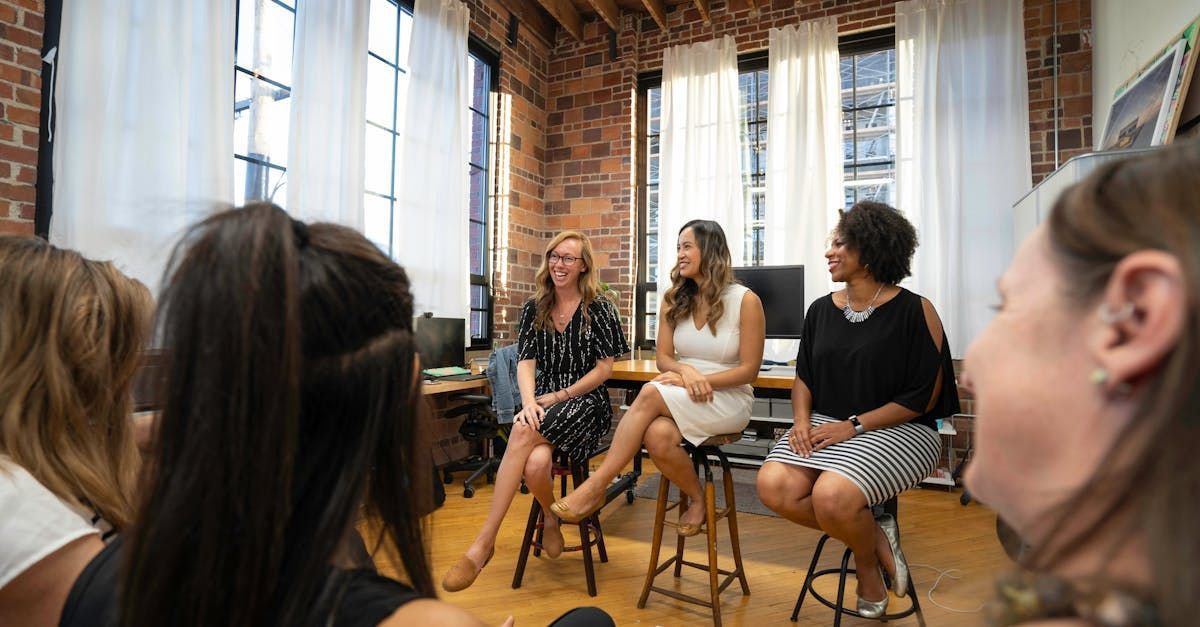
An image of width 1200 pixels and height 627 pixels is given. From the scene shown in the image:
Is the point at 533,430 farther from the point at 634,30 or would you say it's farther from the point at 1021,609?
the point at 634,30

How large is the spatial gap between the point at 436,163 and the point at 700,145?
6.86ft

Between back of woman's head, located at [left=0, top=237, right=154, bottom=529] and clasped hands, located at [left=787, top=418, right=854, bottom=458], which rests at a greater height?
back of woman's head, located at [left=0, top=237, right=154, bottom=529]

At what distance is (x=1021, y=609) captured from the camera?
36 cm

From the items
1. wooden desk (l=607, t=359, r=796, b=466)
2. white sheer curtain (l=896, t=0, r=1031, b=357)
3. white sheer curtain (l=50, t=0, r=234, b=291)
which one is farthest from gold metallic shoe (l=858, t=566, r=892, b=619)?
white sheer curtain (l=50, t=0, r=234, b=291)

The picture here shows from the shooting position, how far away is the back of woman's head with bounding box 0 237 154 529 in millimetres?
859

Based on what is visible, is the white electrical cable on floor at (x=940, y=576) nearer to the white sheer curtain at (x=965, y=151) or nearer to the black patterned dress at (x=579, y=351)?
the black patterned dress at (x=579, y=351)

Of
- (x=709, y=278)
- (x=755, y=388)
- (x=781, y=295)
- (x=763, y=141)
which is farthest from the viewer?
(x=763, y=141)

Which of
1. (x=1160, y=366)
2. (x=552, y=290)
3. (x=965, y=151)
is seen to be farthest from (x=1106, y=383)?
(x=965, y=151)

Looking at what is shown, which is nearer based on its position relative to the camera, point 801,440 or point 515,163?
point 801,440

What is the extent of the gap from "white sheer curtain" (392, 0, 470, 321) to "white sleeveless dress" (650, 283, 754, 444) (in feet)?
7.27

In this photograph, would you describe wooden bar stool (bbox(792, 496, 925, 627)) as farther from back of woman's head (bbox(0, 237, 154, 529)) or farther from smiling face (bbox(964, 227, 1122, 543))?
back of woman's head (bbox(0, 237, 154, 529))

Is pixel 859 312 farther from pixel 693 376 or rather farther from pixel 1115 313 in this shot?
pixel 1115 313

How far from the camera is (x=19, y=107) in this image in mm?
2383

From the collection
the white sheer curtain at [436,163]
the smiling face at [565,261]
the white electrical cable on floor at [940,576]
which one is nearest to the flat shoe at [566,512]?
the smiling face at [565,261]
